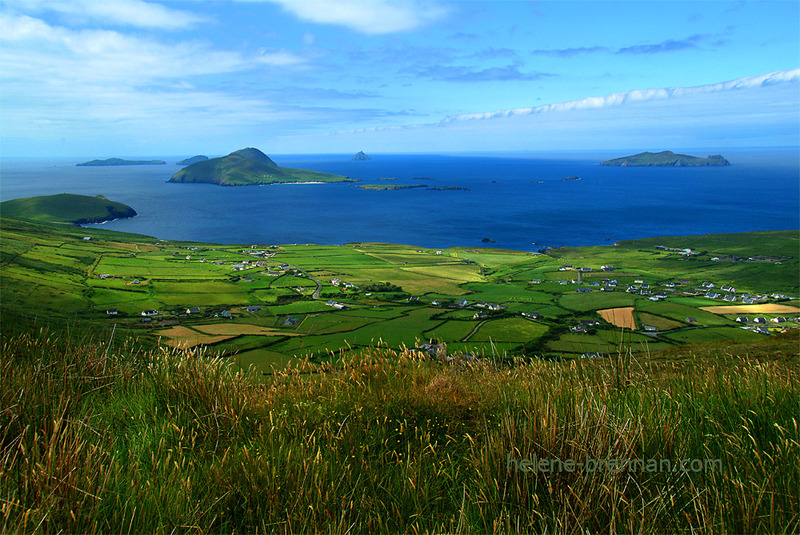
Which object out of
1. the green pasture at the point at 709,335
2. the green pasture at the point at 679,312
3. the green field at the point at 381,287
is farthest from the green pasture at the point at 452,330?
the green pasture at the point at 679,312

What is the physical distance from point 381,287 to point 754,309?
48.2 meters

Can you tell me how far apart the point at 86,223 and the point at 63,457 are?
163125mm

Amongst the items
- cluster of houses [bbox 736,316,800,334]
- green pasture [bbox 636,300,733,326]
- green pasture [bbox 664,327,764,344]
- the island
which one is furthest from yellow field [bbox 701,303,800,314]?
the island

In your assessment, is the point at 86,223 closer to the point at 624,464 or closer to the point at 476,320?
the point at 476,320

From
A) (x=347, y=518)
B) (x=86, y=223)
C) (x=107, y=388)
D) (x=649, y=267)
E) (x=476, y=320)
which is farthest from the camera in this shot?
(x=86, y=223)

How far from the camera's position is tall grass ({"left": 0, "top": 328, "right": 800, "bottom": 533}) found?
3.12 meters

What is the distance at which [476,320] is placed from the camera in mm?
49406

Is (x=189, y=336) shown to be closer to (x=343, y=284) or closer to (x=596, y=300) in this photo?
(x=343, y=284)

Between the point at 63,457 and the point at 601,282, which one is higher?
the point at 63,457

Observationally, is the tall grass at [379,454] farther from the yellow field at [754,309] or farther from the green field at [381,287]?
the yellow field at [754,309]

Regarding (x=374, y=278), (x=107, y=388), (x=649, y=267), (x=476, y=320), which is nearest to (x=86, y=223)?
(x=374, y=278)

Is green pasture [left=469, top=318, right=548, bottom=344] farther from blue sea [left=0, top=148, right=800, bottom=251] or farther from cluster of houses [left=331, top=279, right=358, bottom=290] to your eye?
blue sea [left=0, top=148, right=800, bottom=251]

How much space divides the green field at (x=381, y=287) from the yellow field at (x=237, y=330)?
1604 millimetres

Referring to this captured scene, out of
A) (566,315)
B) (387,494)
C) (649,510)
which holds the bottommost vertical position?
(566,315)
